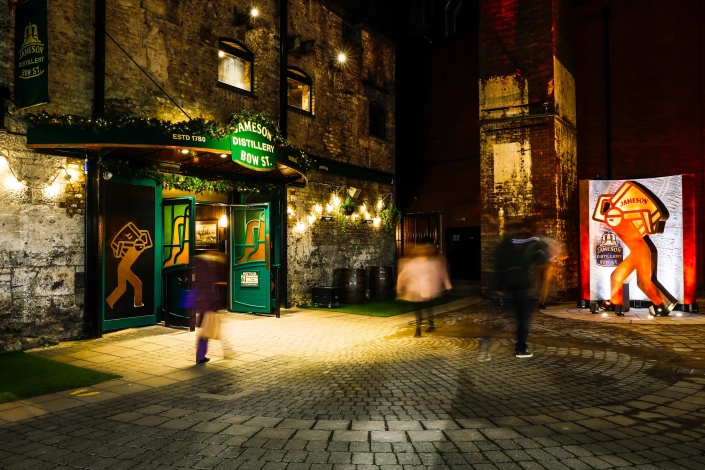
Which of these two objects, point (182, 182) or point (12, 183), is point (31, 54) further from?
point (182, 182)

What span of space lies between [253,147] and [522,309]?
5406 mm

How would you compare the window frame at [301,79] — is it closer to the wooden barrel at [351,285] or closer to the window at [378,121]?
the window at [378,121]

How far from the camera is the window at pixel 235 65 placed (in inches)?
434

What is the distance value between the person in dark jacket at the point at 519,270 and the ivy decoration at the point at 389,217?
917 centimetres

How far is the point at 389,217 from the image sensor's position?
1594cm

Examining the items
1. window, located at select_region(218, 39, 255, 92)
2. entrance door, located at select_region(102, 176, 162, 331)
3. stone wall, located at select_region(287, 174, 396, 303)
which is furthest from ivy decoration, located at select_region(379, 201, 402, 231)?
entrance door, located at select_region(102, 176, 162, 331)

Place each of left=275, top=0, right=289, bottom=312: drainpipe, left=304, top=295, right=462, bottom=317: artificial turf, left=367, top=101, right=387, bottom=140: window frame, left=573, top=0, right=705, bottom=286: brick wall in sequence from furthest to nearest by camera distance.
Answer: left=367, top=101, right=387, bottom=140: window frame → left=573, top=0, right=705, bottom=286: brick wall → left=275, top=0, right=289, bottom=312: drainpipe → left=304, top=295, right=462, bottom=317: artificial turf

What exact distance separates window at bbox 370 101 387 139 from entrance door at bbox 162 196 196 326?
8104 millimetres

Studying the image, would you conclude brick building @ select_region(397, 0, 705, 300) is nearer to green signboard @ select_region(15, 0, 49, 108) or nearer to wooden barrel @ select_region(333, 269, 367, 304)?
wooden barrel @ select_region(333, 269, 367, 304)

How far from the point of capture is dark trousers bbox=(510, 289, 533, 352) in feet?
21.5

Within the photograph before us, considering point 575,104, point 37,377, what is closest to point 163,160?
point 37,377

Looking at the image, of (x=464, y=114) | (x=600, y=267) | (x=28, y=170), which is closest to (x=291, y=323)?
(x=28, y=170)

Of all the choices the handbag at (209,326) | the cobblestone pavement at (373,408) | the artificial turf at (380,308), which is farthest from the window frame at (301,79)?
the handbag at (209,326)

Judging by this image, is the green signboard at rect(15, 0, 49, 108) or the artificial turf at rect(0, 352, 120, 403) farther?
the green signboard at rect(15, 0, 49, 108)
